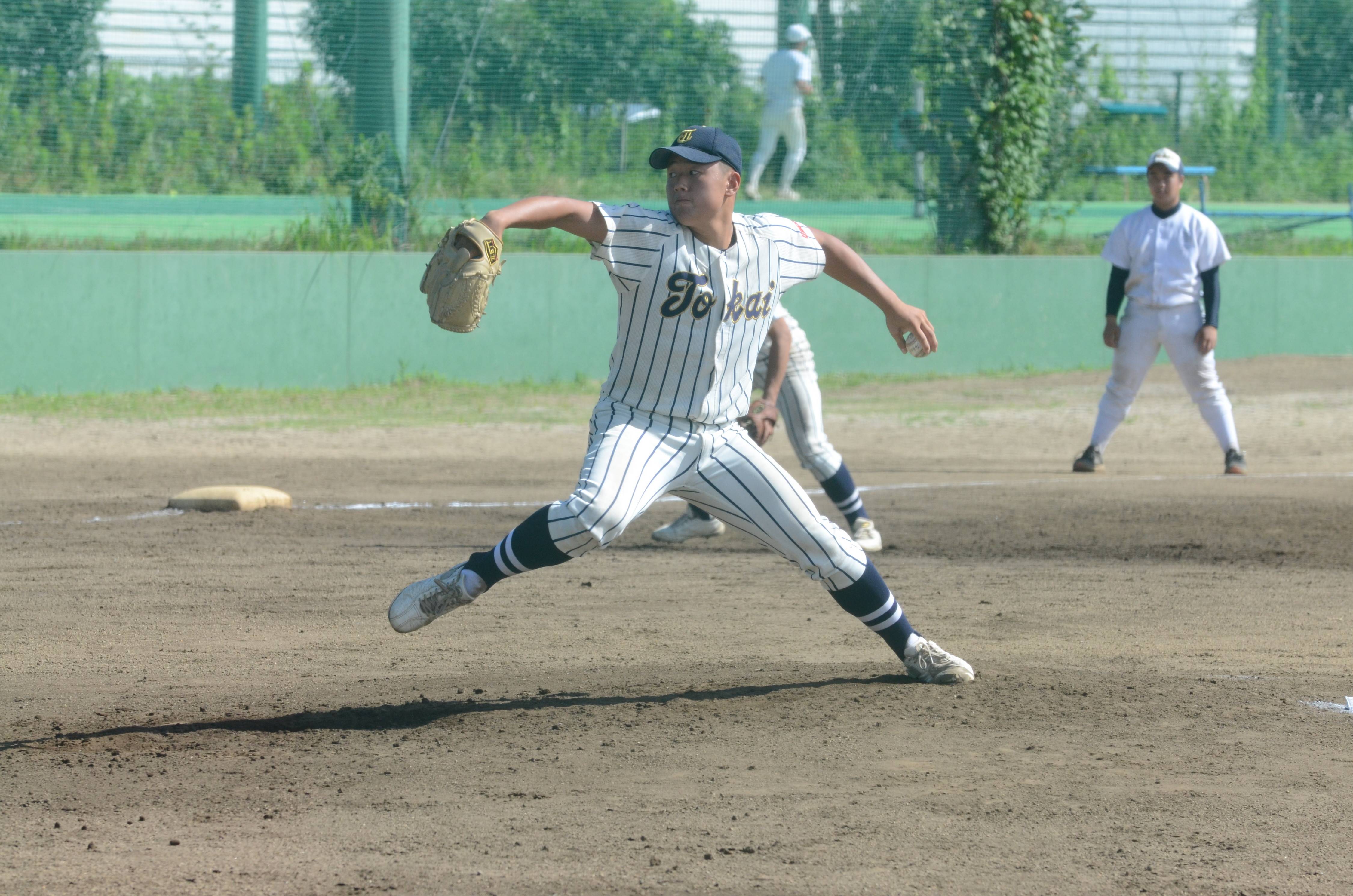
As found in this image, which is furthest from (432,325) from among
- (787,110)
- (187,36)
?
(787,110)

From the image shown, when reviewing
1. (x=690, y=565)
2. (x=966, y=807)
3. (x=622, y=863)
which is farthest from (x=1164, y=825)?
(x=690, y=565)

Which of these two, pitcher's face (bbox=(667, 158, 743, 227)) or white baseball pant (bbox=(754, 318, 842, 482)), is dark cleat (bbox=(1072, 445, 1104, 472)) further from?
pitcher's face (bbox=(667, 158, 743, 227))

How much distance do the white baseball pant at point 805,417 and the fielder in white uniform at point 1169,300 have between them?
3.39 metres

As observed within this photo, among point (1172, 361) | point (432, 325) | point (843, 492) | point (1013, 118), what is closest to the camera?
point (843, 492)

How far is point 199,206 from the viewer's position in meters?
15.4

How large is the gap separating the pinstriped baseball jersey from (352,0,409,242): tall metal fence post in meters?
11.8

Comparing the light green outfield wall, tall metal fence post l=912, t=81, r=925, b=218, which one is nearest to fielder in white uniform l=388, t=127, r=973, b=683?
the light green outfield wall

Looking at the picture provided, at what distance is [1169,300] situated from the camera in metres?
10.8

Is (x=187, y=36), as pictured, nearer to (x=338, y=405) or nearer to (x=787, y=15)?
(x=338, y=405)

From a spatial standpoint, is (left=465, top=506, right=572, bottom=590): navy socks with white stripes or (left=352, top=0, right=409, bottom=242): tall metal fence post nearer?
(left=465, top=506, right=572, bottom=590): navy socks with white stripes

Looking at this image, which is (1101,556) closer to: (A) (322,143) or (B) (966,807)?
(B) (966,807)

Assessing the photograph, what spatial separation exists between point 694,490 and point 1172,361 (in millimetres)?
6807

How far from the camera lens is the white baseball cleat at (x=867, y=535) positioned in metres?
8.28

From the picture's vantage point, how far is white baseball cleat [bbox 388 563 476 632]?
4.81 meters
